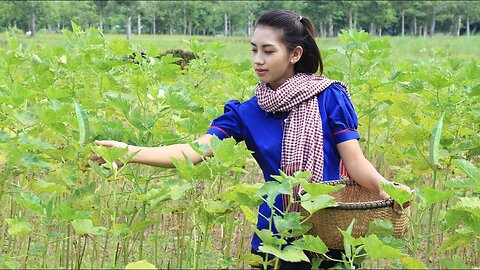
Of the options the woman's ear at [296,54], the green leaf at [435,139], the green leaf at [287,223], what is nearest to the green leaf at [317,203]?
the green leaf at [287,223]

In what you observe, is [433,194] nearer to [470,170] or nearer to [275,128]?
[470,170]

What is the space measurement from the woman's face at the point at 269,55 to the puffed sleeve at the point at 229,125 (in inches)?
6.4

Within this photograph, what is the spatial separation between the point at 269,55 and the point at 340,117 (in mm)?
319

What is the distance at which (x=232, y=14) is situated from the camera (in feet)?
195

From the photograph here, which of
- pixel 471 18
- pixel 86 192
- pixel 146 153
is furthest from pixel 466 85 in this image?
pixel 471 18

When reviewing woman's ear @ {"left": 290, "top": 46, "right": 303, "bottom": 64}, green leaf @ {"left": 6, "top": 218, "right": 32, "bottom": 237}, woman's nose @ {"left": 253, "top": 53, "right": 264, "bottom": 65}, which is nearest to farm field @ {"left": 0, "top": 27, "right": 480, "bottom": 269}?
green leaf @ {"left": 6, "top": 218, "right": 32, "bottom": 237}

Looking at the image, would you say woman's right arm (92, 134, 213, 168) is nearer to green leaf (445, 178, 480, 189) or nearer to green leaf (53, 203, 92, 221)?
green leaf (53, 203, 92, 221)

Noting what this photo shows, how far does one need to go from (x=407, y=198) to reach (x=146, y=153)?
82 centimetres

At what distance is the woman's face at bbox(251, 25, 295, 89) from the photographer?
7.65ft

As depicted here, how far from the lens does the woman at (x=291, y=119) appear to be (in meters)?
2.24

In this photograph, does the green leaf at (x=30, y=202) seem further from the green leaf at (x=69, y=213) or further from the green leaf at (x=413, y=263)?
the green leaf at (x=413, y=263)

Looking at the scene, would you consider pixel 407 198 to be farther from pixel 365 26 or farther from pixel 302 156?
pixel 365 26

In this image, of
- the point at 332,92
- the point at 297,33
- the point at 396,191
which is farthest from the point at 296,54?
the point at 396,191

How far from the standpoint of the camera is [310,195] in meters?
1.72
